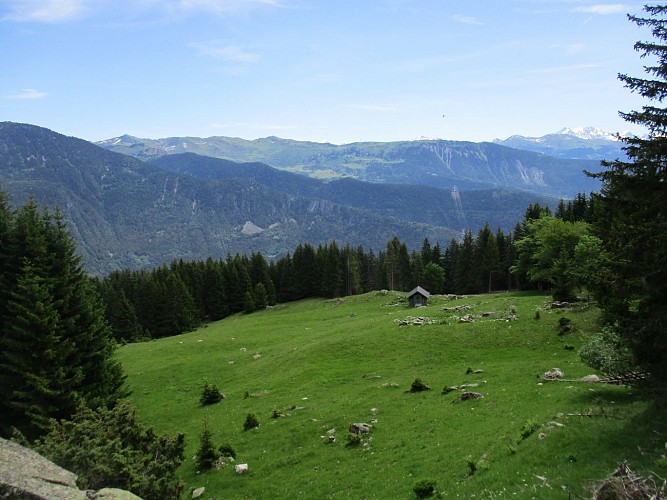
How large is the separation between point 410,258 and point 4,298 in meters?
108

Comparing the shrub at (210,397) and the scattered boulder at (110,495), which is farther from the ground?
the scattered boulder at (110,495)

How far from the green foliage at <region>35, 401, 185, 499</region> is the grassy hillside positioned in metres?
4.35

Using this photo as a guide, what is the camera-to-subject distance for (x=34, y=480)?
1315 cm

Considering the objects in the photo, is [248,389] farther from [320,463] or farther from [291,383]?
[320,463]

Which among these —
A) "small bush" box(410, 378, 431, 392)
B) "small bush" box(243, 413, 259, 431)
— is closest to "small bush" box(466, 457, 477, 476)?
"small bush" box(410, 378, 431, 392)

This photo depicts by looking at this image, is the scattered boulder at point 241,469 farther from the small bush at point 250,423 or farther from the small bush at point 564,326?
the small bush at point 564,326

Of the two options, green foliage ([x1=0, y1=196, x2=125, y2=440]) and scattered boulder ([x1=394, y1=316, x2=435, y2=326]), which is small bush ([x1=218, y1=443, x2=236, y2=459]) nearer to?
green foliage ([x1=0, y1=196, x2=125, y2=440])

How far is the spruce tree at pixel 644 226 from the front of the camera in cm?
1703

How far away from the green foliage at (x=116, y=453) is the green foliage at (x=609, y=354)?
73.1 feet

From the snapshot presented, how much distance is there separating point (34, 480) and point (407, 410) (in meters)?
22.7

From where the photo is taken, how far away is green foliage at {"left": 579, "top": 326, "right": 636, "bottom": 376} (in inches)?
903

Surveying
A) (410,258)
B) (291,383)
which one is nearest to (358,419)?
(291,383)

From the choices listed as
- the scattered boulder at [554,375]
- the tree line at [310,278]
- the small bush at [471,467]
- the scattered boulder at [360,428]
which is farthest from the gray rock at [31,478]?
the tree line at [310,278]

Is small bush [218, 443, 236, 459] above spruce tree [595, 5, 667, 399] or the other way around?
the other way around
